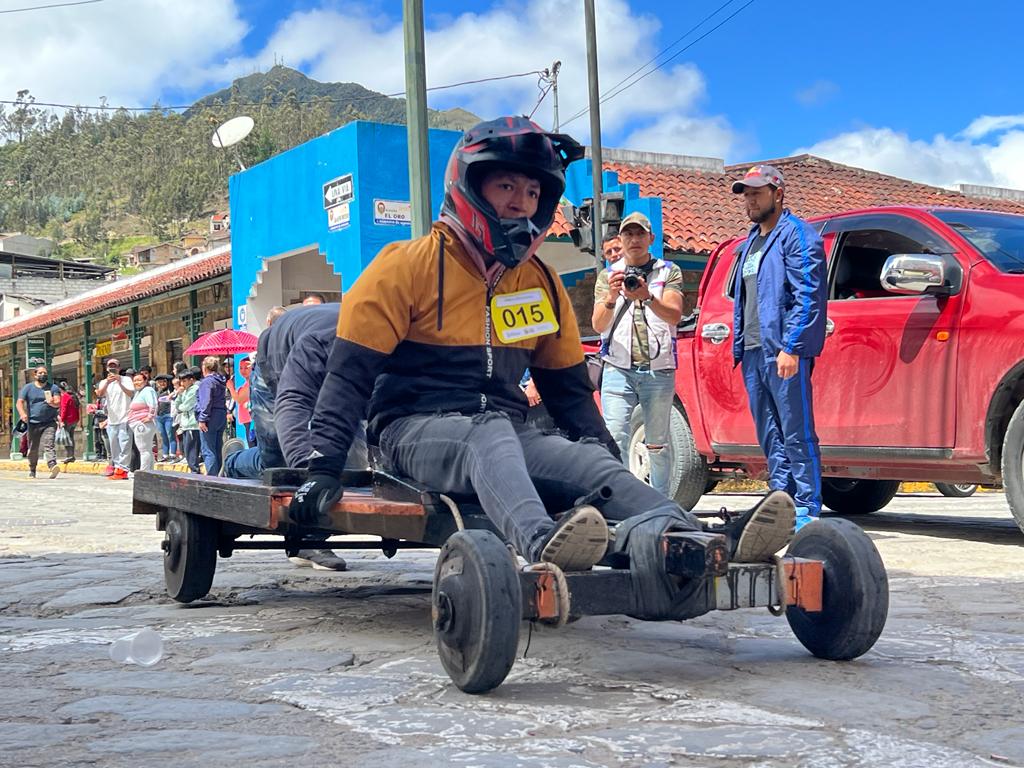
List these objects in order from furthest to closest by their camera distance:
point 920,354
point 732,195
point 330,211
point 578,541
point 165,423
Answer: point 732,195
point 165,423
point 330,211
point 920,354
point 578,541

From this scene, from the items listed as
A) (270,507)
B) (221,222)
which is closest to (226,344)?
(270,507)

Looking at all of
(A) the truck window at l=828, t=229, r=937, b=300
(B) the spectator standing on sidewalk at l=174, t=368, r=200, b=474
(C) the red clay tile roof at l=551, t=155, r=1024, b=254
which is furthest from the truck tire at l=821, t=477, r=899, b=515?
(B) the spectator standing on sidewalk at l=174, t=368, r=200, b=474

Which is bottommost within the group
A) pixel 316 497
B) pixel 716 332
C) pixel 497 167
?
pixel 316 497

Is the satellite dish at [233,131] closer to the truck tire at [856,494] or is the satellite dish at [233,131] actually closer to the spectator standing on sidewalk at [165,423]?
the spectator standing on sidewalk at [165,423]

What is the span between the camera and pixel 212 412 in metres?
17.3

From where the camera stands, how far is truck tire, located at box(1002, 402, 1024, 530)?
6594 millimetres

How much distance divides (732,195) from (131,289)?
15.4 meters

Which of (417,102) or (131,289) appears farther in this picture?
(131,289)

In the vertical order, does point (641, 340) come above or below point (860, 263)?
below

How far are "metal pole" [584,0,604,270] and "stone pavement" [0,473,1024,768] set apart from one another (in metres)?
11.3

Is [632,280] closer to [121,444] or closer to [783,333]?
[783,333]

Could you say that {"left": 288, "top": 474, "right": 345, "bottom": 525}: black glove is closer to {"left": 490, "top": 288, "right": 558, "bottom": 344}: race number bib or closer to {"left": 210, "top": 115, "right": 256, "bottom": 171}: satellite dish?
{"left": 490, "top": 288, "right": 558, "bottom": 344}: race number bib

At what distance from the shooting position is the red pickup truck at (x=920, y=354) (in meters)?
6.71

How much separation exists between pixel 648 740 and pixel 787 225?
4.07 metres
